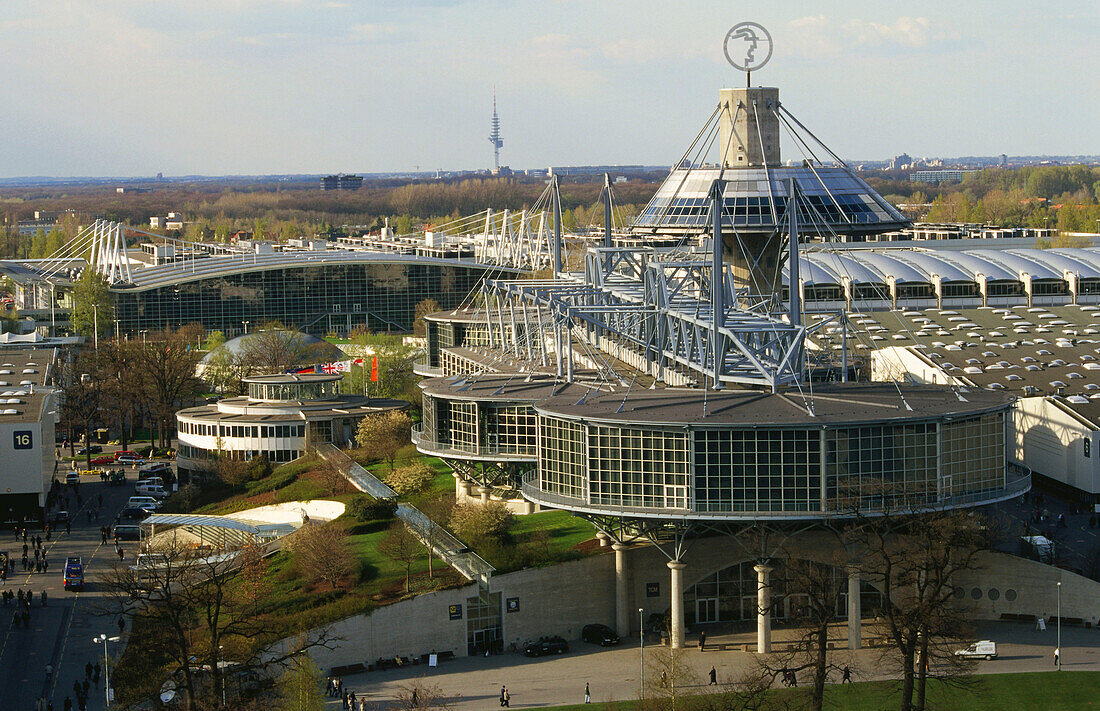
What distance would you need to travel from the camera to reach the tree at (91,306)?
165 metres

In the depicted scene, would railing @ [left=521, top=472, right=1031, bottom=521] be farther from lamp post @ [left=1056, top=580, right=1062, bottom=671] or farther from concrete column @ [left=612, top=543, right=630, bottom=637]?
lamp post @ [left=1056, top=580, right=1062, bottom=671]

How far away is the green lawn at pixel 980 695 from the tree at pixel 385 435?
1625 inches

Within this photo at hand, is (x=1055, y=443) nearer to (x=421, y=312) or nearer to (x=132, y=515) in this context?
(x=132, y=515)

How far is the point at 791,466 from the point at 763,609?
620cm

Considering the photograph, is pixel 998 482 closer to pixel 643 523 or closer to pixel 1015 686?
pixel 1015 686

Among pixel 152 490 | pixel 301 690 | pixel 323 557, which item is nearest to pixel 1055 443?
pixel 323 557

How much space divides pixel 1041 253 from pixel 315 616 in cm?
10399

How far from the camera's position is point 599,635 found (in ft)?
234

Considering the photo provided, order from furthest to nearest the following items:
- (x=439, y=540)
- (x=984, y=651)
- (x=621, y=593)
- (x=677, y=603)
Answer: (x=439, y=540) → (x=621, y=593) → (x=677, y=603) → (x=984, y=651)

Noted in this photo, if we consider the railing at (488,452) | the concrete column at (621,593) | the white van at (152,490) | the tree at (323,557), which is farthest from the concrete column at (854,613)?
the white van at (152,490)

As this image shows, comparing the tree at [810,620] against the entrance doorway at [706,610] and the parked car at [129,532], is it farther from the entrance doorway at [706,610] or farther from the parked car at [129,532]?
the parked car at [129,532]

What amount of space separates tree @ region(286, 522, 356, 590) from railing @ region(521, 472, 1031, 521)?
9426mm

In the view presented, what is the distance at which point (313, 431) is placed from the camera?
110 m

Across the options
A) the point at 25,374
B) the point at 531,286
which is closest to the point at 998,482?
the point at 531,286
